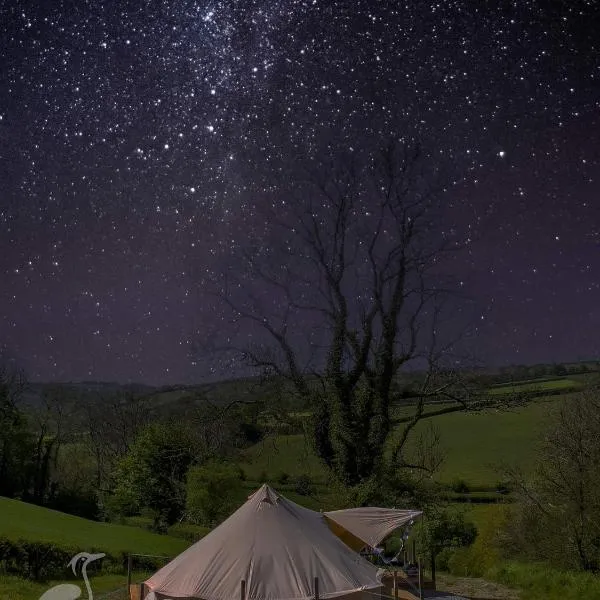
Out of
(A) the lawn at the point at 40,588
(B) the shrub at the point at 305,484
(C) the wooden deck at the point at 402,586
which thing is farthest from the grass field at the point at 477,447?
(C) the wooden deck at the point at 402,586

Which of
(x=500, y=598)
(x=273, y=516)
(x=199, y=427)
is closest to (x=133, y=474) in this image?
(x=199, y=427)

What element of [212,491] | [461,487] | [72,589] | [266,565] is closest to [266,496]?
[266,565]

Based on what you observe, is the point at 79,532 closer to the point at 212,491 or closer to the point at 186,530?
the point at 212,491

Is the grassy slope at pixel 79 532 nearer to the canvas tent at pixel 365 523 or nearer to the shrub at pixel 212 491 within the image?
the shrub at pixel 212 491

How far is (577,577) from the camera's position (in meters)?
19.5

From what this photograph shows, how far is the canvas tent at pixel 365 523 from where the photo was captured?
1605cm

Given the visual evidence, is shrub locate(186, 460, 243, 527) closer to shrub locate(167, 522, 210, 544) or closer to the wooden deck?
shrub locate(167, 522, 210, 544)

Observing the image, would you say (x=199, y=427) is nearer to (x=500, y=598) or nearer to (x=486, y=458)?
(x=500, y=598)

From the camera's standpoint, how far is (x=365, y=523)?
16422 mm

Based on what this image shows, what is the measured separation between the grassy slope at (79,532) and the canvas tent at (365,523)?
9.95m

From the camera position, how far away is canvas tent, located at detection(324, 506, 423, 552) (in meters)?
16.0

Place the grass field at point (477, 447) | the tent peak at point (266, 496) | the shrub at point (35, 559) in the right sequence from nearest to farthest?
1. the tent peak at point (266, 496)
2. the shrub at point (35, 559)
3. the grass field at point (477, 447)

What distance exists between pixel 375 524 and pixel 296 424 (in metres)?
10.9

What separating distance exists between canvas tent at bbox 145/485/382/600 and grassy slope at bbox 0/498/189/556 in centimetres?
1087
